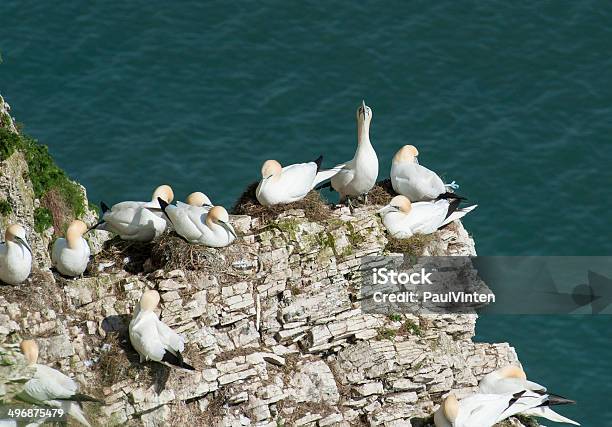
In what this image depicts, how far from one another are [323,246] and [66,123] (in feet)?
72.6

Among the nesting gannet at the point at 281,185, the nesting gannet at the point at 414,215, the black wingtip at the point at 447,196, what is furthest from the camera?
the black wingtip at the point at 447,196

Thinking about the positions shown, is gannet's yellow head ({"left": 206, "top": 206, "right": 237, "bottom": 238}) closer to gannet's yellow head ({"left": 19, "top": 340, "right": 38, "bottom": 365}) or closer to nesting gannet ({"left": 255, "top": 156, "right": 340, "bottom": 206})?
nesting gannet ({"left": 255, "top": 156, "right": 340, "bottom": 206})

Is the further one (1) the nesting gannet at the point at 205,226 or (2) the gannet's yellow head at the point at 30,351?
(1) the nesting gannet at the point at 205,226

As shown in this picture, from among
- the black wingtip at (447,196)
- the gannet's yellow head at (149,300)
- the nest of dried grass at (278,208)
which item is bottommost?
the gannet's yellow head at (149,300)

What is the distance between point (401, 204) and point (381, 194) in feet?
4.52

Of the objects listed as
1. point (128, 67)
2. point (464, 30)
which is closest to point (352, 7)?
point (464, 30)

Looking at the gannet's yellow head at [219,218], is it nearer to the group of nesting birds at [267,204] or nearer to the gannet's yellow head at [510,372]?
the group of nesting birds at [267,204]

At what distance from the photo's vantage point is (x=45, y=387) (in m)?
22.0

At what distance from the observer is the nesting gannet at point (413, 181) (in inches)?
1062

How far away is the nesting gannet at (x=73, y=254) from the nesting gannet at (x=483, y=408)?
6813 mm

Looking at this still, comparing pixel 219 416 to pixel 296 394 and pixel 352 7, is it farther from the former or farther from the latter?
pixel 352 7

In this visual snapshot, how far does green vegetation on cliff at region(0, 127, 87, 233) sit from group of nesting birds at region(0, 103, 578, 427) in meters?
3.74

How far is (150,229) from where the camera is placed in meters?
24.9

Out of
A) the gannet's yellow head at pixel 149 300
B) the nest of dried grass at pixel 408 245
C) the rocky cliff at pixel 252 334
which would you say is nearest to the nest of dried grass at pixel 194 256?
the rocky cliff at pixel 252 334
